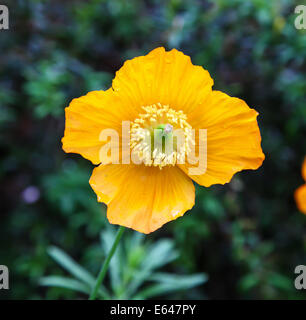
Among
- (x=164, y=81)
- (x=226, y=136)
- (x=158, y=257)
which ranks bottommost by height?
(x=158, y=257)

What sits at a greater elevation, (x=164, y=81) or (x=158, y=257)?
(x=164, y=81)

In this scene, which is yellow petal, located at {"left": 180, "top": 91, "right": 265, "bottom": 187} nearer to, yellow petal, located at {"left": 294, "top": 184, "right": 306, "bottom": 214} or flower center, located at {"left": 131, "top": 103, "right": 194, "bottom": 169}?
flower center, located at {"left": 131, "top": 103, "right": 194, "bottom": 169}

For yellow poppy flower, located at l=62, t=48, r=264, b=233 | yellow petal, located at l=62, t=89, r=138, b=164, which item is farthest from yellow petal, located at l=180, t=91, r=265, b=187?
yellow petal, located at l=62, t=89, r=138, b=164

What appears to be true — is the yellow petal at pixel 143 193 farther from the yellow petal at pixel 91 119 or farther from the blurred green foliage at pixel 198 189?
the blurred green foliage at pixel 198 189

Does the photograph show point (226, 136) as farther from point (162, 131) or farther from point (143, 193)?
point (143, 193)

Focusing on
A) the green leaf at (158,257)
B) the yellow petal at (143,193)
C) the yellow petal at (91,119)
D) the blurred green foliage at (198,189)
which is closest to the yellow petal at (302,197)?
the blurred green foliage at (198,189)

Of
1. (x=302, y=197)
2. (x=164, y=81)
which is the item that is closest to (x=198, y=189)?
(x=302, y=197)
